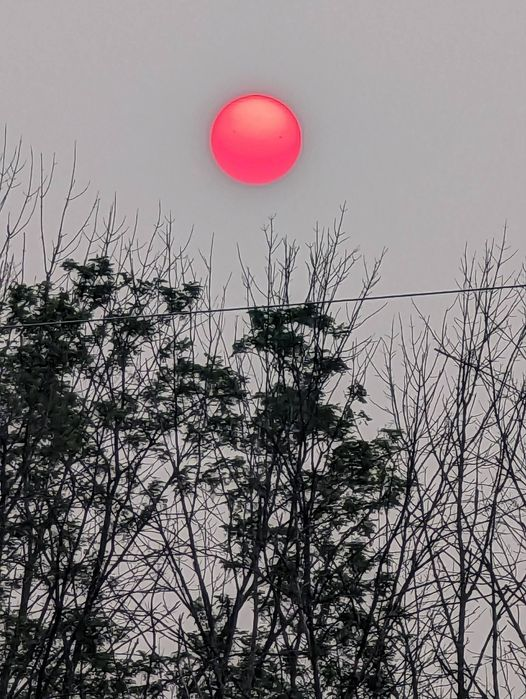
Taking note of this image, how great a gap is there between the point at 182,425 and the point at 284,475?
1.54m

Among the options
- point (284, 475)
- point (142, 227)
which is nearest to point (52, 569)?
point (284, 475)

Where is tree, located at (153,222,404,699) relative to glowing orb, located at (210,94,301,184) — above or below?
below

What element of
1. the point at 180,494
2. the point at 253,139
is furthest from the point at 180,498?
the point at 253,139

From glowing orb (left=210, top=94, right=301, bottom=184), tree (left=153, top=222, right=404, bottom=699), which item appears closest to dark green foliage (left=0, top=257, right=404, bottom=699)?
tree (left=153, top=222, right=404, bottom=699)

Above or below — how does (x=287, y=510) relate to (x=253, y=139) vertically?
below

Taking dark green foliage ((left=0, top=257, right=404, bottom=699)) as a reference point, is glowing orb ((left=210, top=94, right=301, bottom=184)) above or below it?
above

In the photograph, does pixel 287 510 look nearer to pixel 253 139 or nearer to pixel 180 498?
pixel 180 498

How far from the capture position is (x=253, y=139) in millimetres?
12727

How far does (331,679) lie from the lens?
11.7 metres

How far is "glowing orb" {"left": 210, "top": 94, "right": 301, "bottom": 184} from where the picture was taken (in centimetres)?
1252

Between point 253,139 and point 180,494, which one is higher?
point 253,139

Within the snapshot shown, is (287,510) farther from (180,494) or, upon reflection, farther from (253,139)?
Answer: (253,139)

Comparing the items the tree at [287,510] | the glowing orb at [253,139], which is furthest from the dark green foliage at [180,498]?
the glowing orb at [253,139]

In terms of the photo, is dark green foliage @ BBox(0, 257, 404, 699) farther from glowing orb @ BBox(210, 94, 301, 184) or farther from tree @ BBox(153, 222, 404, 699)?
glowing orb @ BBox(210, 94, 301, 184)
